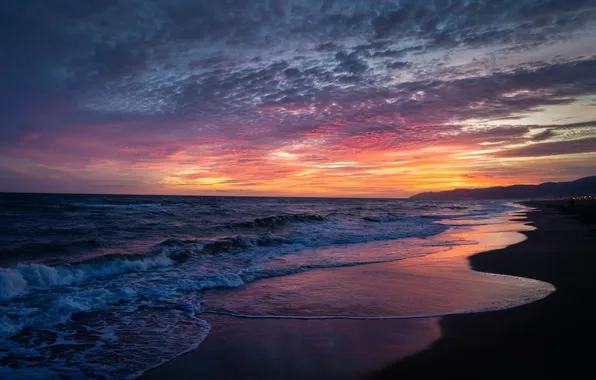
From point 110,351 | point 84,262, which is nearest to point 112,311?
point 110,351

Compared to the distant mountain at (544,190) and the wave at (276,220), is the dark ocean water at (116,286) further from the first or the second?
the distant mountain at (544,190)

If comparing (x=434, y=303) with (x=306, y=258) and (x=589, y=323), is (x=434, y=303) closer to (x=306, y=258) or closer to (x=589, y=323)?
(x=589, y=323)

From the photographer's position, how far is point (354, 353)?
4594 millimetres

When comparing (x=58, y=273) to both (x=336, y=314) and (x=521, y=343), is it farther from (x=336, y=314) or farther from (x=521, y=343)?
(x=521, y=343)

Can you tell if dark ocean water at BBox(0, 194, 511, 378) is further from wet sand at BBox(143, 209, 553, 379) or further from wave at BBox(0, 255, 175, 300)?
wet sand at BBox(143, 209, 553, 379)

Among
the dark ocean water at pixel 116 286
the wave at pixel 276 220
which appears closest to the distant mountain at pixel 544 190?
the wave at pixel 276 220

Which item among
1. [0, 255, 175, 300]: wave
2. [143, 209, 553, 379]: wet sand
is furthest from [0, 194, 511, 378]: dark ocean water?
[143, 209, 553, 379]: wet sand

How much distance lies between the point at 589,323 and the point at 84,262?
40.3 feet

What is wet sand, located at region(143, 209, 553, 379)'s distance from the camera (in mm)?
4320

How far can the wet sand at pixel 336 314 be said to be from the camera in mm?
4320

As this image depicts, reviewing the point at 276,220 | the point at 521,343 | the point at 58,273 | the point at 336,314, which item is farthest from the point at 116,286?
the point at 276,220

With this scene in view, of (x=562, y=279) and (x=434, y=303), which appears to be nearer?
(x=434, y=303)

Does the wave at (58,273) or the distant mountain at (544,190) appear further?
the distant mountain at (544,190)

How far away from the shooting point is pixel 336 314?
628 cm
